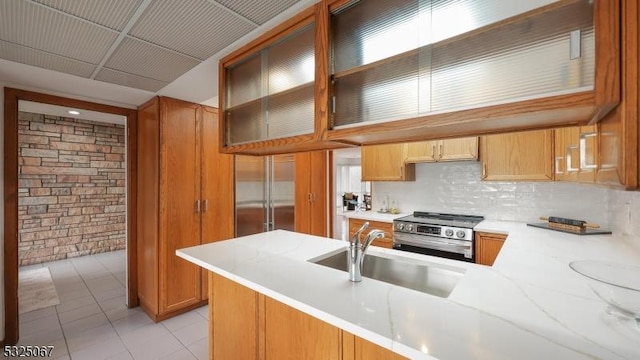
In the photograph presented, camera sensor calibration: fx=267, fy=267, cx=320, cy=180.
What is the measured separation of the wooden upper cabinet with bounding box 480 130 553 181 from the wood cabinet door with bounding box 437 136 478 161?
0.10m

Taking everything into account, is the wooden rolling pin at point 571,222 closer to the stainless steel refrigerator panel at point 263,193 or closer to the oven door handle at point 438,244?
the oven door handle at point 438,244

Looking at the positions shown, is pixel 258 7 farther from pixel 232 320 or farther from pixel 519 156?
pixel 519 156

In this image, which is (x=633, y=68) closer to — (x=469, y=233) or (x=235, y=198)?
(x=469, y=233)

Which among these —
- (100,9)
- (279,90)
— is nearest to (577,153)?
(279,90)

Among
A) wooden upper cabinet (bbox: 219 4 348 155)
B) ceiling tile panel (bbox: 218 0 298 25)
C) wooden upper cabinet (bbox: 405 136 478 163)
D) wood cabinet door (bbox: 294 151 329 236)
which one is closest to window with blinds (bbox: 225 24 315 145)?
wooden upper cabinet (bbox: 219 4 348 155)

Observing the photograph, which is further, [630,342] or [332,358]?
[332,358]

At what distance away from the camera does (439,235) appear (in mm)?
2738

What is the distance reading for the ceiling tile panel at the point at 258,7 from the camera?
138 cm

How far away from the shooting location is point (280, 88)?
173 centimetres

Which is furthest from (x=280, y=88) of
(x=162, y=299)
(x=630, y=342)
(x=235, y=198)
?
(x=162, y=299)

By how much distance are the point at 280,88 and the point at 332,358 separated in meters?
1.51

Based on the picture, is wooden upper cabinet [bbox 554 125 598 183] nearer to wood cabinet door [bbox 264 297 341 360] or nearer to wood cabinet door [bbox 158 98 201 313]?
wood cabinet door [bbox 264 297 341 360]

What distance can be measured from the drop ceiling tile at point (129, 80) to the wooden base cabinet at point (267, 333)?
1.84 meters

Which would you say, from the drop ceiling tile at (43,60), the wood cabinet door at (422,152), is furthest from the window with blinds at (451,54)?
the drop ceiling tile at (43,60)
